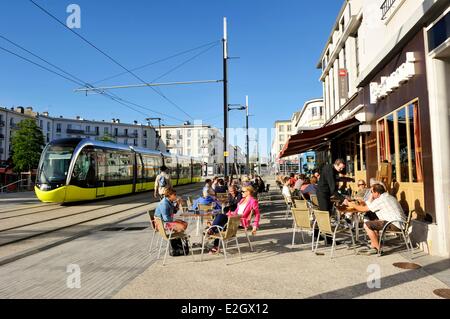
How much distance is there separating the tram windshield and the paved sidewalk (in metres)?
10.5

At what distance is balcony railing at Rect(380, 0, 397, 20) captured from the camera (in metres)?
8.82

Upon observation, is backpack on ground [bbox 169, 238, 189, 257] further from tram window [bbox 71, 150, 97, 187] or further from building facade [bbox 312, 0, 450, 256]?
tram window [bbox 71, 150, 97, 187]

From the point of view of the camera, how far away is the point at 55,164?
14.8m

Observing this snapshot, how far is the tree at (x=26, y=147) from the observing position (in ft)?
147

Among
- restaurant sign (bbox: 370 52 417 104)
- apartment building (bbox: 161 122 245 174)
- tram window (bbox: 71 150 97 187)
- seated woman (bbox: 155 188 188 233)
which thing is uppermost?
apartment building (bbox: 161 122 245 174)

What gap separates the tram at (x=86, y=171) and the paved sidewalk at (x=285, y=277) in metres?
10.4

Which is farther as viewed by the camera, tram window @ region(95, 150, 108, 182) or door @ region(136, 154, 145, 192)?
door @ region(136, 154, 145, 192)

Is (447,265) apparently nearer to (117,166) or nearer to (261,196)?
(261,196)

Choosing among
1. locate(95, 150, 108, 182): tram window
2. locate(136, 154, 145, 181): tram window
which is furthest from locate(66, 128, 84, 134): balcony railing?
locate(95, 150, 108, 182): tram window

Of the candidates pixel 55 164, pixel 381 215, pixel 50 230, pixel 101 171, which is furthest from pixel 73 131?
pixel 381 215

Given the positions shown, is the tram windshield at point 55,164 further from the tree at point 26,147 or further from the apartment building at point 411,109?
the tree at point 26,147

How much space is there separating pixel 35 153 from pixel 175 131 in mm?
56150

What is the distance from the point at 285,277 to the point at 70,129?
89160 millimetres
